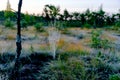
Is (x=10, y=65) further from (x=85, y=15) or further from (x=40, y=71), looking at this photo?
(x=85, y=15)

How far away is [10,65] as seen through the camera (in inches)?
347

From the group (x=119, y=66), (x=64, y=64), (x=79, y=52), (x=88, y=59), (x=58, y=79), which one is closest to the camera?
(x=58, y=79)

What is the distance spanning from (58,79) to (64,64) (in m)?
0.69

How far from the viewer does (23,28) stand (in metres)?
22.0

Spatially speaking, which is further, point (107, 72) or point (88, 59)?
point (88, 59)

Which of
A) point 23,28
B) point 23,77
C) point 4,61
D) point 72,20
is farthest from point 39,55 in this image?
point 72,20

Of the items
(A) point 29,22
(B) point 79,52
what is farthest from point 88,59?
(A) point 29,22

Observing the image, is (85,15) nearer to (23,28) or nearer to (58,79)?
(23,28)

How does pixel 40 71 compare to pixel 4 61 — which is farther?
pixel 4 61

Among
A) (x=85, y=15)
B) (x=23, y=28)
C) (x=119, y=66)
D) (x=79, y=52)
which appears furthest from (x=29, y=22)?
(x=119, y=66)

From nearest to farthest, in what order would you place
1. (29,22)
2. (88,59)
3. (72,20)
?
(88,59) < (29,22) < (72,20)

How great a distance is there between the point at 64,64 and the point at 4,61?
183 centimetres

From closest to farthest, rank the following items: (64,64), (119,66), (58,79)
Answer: (58,79) < (64,64) < (119,66)

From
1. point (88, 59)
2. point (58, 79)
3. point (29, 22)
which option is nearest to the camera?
point (58, 79)
